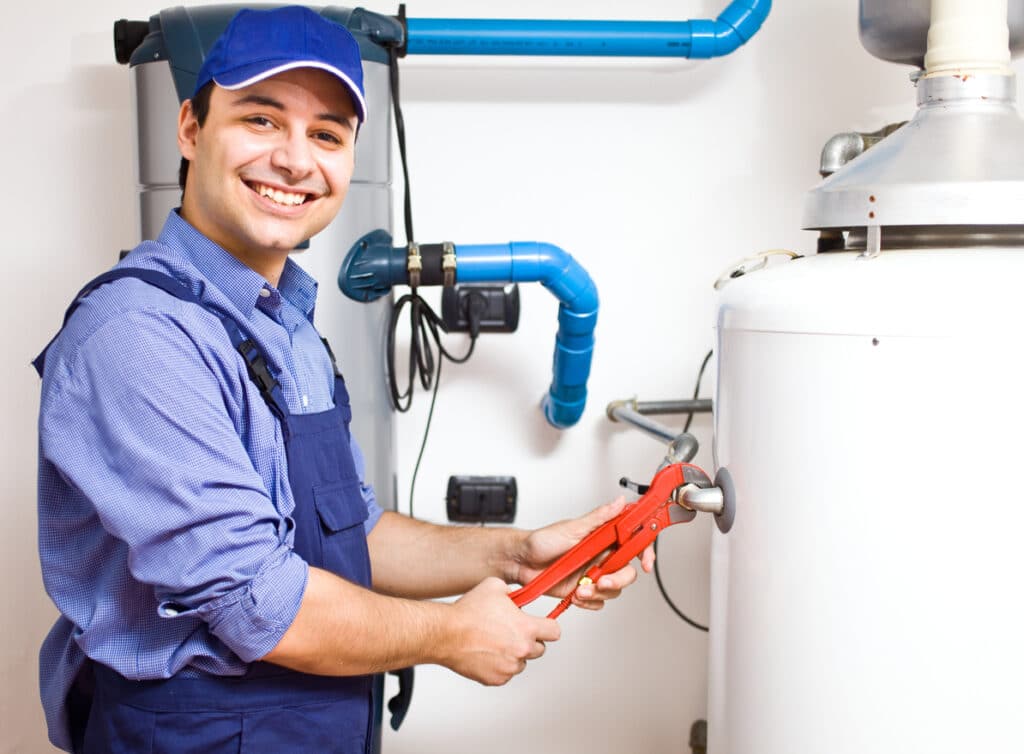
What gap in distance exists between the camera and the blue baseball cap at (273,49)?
1.05m

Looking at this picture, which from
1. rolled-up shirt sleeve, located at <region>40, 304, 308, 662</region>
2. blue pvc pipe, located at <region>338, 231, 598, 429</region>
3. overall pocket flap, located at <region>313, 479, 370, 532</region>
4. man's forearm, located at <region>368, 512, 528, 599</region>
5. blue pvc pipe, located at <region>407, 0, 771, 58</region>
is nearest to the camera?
rolled-up shirt sleeve, located at <region>40, 304, 308, 662</region>

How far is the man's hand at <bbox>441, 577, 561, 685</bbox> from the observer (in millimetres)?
1108

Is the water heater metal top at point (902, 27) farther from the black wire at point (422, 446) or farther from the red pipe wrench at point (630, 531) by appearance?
the black wire at point (422, 446)

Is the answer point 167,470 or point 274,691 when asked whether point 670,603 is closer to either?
point 274,691

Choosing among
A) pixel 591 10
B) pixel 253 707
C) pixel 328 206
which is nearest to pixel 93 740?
pixel 253 707

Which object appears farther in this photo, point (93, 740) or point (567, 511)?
point (567, 511)

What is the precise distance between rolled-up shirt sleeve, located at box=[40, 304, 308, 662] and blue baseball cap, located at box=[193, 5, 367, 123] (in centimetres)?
28

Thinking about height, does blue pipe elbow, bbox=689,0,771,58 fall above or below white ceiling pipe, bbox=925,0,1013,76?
above

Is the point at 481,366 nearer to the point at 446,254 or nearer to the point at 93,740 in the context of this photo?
the point at 446,254

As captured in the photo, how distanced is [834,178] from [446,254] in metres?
0.64

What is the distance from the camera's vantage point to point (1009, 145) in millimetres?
1061

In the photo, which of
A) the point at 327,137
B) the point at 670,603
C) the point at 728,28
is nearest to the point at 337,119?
the point at 327,137

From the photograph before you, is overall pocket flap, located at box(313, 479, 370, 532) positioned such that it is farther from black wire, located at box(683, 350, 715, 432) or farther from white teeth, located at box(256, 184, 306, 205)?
black wire, located at box(683, 350, 715, 432)

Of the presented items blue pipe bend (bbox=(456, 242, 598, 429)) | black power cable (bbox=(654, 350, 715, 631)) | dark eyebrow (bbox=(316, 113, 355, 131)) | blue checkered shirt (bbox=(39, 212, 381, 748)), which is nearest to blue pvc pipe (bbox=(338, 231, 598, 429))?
blue pipe bend (bbox=(456, 242, 598, 429))
